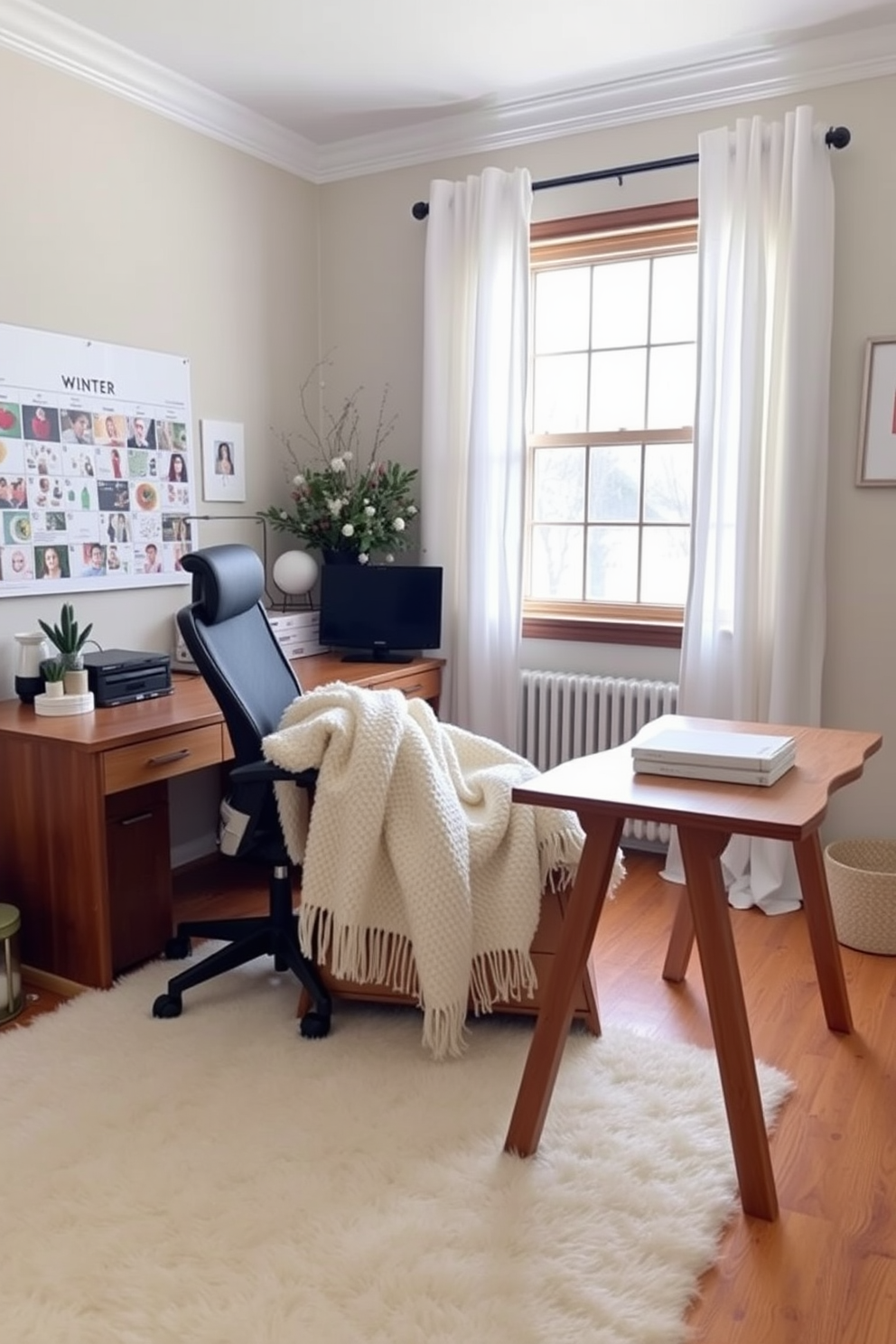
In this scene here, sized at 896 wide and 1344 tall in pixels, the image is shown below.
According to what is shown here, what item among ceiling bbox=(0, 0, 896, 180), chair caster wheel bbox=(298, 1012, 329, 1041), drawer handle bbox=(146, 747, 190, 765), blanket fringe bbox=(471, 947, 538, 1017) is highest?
ceiling bbox=(0, 0, 896, 180)

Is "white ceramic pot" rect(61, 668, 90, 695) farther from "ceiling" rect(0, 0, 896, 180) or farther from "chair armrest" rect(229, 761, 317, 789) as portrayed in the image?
"ceiling" rect(0, 0, 896, 180)

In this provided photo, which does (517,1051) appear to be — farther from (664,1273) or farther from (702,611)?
(702,611)

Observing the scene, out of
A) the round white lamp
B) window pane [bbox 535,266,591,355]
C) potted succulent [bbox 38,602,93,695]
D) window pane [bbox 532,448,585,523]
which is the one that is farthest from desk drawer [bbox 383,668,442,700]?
window pane [bbox 535,266,591,355]

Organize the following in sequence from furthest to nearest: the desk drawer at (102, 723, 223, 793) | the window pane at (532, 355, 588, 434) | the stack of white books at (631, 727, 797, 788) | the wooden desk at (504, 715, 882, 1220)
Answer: the window pane at (532, 355, 588, 434), the desk drawer at (102, 723, 223, 793), the stack of white books at (631, 727, 797, 788), the wooden desk at (504, 715, 882, 1220)

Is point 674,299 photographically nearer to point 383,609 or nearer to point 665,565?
point 665,565

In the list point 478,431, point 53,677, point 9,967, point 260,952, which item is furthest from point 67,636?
point 478,431

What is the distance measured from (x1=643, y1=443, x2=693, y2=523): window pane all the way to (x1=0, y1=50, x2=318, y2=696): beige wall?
4.68 ft

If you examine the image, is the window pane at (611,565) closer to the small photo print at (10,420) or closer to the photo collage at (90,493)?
the photo collage at (90,493)

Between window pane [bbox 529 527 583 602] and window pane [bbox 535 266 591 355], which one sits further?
window pane [bbox 529 527 583 602]

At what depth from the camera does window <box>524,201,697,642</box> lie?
11.7ft

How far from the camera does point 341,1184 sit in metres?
1.84

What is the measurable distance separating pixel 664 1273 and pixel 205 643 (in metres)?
1.58

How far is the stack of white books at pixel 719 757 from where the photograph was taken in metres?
1.85

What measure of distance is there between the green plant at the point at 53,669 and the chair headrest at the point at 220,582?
1.80 feet
